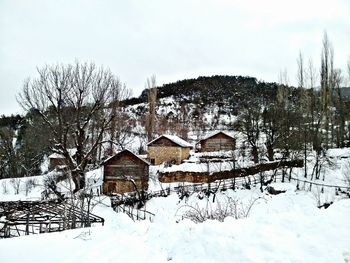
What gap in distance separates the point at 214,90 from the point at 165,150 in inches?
2393

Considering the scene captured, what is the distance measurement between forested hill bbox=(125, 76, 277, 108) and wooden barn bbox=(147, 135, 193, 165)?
46642mm

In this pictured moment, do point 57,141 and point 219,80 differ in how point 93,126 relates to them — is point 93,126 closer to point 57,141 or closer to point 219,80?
point 57,141

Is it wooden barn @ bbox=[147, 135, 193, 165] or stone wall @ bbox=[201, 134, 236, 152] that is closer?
wooden barn @ bbox=[147, 135, 193, 165]

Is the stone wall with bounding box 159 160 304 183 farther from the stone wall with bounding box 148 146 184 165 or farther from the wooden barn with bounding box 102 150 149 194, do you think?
the stone wall with bounding box 148 146 184 165

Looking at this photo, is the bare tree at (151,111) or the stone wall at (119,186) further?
the bare tree at (151,111)

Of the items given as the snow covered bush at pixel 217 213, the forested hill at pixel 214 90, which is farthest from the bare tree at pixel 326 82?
the forested hill at pixel 214 90

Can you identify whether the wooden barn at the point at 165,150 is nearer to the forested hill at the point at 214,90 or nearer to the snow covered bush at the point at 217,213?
the snow covered bush at the point at 217,213

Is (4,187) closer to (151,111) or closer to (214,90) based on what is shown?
(151,111)

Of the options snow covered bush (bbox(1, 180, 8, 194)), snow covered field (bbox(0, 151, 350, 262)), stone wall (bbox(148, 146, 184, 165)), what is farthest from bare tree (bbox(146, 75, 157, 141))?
snow covered field (bbox(0, 151, 350, 262))

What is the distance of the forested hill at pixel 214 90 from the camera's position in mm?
85250

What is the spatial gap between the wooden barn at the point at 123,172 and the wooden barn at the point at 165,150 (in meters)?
9.13

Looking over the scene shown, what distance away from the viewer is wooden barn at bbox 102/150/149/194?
26.8 metres

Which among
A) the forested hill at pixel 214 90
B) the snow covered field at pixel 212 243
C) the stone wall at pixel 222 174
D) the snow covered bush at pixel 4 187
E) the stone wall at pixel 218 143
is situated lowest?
the snow covered bush at pixel 4 187

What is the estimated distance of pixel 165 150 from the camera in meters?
36.2
